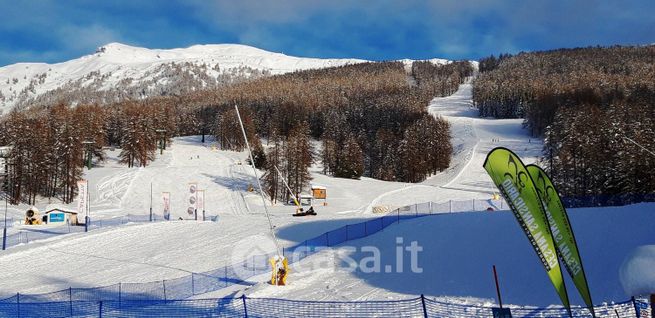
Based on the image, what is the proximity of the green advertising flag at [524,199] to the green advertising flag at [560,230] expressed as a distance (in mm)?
303

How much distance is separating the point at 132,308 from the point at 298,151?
55.7 metres

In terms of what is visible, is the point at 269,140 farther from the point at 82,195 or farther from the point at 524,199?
the point at 524,199

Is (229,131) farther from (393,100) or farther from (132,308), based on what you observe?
(132,308)

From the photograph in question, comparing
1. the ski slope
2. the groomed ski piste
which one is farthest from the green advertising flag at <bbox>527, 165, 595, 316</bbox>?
the ski slope

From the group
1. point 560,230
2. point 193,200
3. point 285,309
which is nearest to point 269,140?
point 193,200

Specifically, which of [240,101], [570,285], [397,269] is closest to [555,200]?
[570,285]

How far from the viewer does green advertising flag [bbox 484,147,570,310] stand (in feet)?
32.7

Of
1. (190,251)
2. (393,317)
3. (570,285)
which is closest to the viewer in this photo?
(393,317)

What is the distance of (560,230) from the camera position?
10.4m

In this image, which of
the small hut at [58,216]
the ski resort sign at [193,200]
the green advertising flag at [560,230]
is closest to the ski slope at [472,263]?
the green advertising flag at [560,230]

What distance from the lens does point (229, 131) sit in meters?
116

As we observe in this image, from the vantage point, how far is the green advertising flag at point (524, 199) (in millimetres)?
9969

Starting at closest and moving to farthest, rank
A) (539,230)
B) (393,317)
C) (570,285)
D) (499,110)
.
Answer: (539,230), (393,317), (570,285), (499,110)

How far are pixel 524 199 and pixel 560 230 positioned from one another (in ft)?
3.77
